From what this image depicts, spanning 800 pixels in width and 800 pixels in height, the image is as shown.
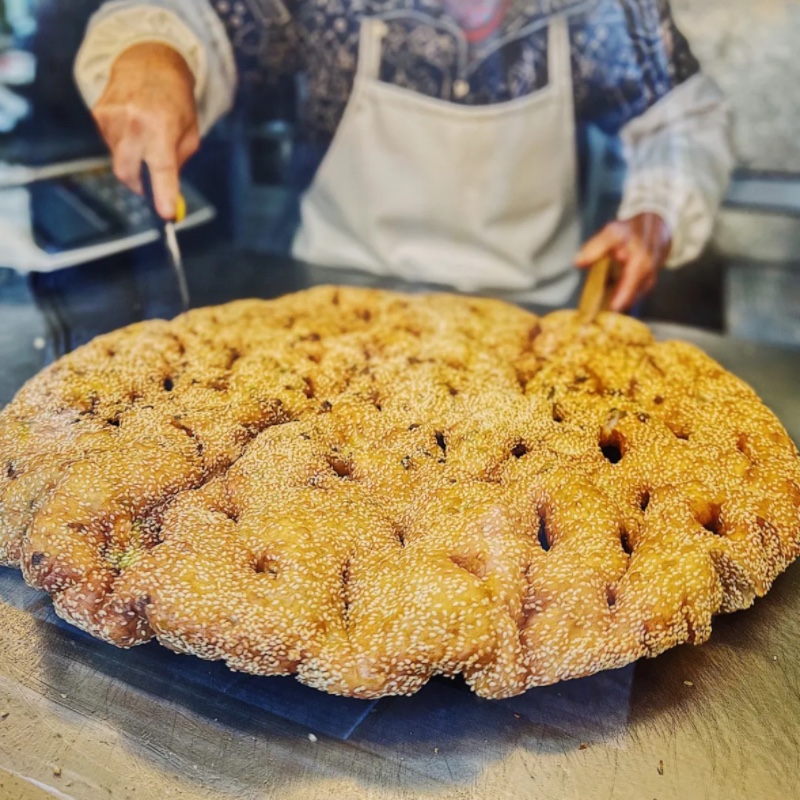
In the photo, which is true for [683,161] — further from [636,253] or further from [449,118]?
[449,118]

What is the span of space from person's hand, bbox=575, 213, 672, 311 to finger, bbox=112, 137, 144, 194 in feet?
4.09

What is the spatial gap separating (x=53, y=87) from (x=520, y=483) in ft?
4.73

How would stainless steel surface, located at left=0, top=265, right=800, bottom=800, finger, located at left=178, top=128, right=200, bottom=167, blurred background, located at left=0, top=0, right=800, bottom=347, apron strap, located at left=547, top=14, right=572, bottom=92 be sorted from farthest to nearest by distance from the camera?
1. apron strap, located at left=547, top=14, right=572, bottom=92
2. finger, located at left=178, top=128, right=200, bottom=167
3. blurred background, located at left=0, top=0, right=800, bottom=347
4. stainless steel surface, located at left=0, top=265, right=800, bottom=800

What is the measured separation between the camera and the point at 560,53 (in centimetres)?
214

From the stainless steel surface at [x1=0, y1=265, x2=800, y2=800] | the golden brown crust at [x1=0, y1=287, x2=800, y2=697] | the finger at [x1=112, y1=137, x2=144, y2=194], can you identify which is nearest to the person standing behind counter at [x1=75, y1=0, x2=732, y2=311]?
the finger at [x1=112, y1=137, x2=144, y2=194]

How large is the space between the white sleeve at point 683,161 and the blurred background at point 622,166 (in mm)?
40

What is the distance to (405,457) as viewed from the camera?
135 cm

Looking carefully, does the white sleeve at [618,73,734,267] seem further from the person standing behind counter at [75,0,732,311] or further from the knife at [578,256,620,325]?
the knife at [578,256,620,325]

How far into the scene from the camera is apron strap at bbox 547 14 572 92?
6.72ft

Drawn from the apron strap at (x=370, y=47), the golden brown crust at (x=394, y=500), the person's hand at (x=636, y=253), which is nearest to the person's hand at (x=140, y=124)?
the golden brown crust at (x=394, y=500)

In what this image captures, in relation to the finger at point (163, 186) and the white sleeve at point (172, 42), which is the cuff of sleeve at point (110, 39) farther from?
the finger at point (163, 186)

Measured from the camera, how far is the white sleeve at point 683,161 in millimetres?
1973

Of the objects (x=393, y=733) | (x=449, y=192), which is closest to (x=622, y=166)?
(x=449, y=192)

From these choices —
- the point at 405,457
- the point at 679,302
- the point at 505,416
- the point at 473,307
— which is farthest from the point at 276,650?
the point at 679,302
